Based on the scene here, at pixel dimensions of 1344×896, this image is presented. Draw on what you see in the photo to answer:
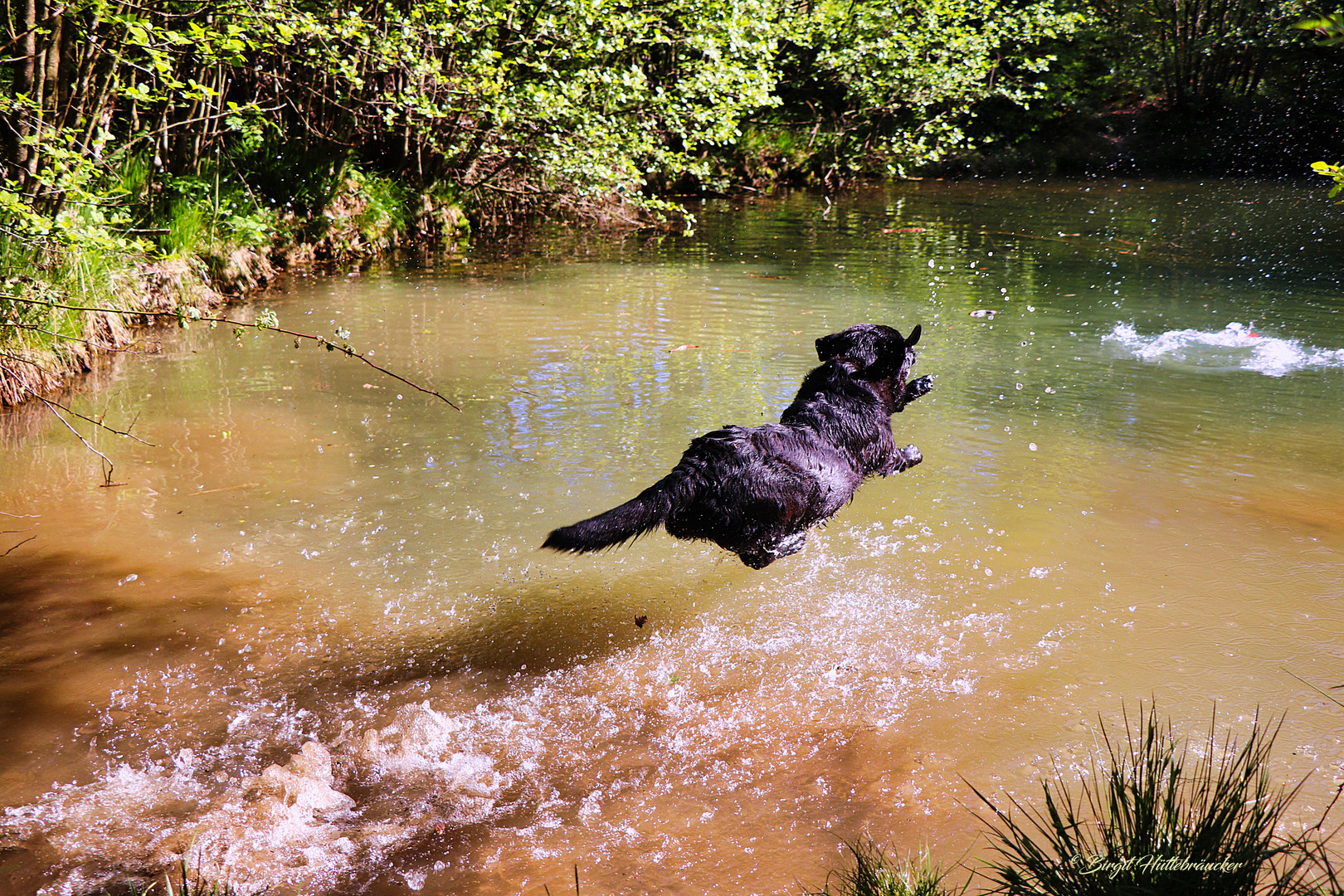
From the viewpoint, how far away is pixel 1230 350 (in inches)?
318

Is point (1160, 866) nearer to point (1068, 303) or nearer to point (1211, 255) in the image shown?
point (1068, 303)


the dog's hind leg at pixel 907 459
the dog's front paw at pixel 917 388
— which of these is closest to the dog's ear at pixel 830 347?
Answer: the dog's front paw at pixel 917 388

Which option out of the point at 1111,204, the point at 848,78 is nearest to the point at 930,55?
the point at 848,78

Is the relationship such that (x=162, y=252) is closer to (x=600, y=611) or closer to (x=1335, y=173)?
(x=600, y=611)

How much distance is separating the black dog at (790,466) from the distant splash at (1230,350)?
4.10 m

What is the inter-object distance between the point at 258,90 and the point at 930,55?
14.4 metres

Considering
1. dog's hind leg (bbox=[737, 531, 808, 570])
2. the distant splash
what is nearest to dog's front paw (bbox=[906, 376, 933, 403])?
dog's hind leg (bbox=[737, 531, 808, 570])

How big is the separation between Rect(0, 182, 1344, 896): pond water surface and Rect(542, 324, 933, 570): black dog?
411 mm

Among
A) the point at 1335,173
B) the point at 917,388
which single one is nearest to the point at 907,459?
the point at 917,388

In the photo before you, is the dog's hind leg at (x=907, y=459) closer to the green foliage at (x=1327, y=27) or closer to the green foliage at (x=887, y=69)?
the green foliage at (x=1327, y=27)

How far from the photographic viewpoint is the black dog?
12.4 ft

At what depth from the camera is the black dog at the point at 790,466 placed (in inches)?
149

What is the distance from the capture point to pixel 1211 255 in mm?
12445

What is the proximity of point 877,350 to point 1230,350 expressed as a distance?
197 inches
